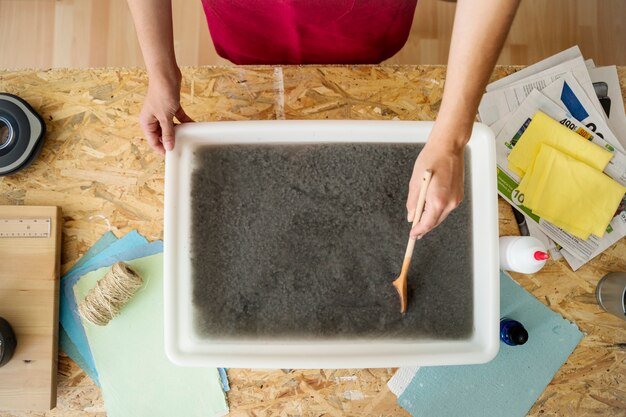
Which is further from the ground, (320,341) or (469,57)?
(469,57)

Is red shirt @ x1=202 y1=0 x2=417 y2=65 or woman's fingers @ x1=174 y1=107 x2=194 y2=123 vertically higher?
red shirt @ x1=202 y1=0 x2=417 y2=65

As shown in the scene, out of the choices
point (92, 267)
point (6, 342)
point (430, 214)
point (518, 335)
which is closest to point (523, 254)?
Result: point (518, 335)

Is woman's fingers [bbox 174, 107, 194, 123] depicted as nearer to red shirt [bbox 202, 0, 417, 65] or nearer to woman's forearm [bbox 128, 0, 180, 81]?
woman's forearm [bbox 128, 0, 180, 81]

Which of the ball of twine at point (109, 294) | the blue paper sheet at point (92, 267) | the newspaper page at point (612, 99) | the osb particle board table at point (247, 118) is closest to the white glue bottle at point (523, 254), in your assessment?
the osb particle board table at point (247, 118)

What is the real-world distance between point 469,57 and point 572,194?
43cm

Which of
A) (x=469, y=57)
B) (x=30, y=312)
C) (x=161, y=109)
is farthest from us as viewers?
(x=30, y=312)

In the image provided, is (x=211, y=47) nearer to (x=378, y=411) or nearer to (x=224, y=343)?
(x=224, y=343)

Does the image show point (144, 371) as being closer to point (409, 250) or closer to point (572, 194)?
point (409, 250)

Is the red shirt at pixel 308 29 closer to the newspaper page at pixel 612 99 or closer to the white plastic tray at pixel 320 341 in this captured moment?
the white plastic tray at pixel 320 341

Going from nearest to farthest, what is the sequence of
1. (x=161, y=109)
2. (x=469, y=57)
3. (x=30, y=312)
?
(x=469, y=57) < (x=161, y=109) < (x=30, y=312)

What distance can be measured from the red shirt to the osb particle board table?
0.05 metres

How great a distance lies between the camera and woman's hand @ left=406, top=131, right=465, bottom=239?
58 centimetres

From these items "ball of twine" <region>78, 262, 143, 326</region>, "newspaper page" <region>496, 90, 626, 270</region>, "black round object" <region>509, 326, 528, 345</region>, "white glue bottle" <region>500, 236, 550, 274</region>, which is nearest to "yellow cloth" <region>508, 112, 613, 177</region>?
"newspaper page" <region>496, 90, 626, 270</region>

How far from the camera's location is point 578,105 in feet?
2.79
